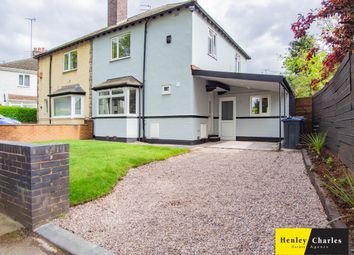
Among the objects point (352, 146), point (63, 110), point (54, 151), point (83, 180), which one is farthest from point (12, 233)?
point (63, 110)

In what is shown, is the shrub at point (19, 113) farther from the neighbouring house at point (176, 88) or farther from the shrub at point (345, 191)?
the shrub at point (345, 191)

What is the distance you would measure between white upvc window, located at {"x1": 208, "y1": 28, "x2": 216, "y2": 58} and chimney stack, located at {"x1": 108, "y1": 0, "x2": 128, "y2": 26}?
6137mm

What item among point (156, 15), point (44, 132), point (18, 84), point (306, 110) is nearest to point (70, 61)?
point (44, 132)

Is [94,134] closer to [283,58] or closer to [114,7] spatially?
[114,7]

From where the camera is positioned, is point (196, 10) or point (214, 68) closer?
point (196, 10)

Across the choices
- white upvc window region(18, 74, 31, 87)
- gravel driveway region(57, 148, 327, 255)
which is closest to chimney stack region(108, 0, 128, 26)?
gravel driveway region(57, 148, 327, 255)

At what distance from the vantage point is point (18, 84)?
2981cm

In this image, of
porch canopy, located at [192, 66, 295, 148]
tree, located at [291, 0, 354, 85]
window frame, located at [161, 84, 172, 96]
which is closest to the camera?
tree, located at [291, 0, 354, 85]

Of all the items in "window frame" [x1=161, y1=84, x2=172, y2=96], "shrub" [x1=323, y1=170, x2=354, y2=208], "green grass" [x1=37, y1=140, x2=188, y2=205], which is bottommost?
"green grass" [x1=37, y1=140, x2=188, y2=205]

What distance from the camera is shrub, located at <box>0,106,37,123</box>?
2056 cm

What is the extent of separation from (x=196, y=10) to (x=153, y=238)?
1104 centimetres

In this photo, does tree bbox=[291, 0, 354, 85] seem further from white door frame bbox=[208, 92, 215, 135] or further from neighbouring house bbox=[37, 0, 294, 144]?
white door frame bbox=[208, 92, 215, 135]

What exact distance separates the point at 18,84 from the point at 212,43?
1031 inches

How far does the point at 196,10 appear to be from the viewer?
11609 millimetres
